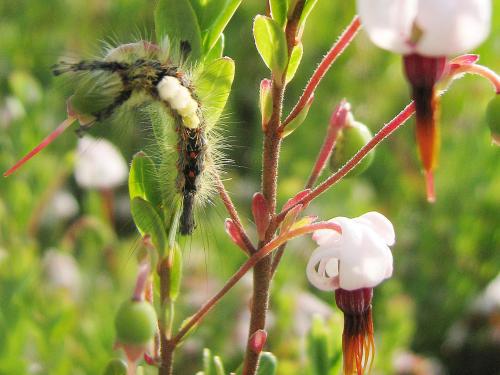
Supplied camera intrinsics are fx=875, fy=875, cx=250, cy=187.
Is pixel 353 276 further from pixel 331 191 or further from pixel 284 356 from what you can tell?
pixel 331 191

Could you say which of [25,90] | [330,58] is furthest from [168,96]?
[25,90]

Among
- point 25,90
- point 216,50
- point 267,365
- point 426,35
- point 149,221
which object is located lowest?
point 267,365

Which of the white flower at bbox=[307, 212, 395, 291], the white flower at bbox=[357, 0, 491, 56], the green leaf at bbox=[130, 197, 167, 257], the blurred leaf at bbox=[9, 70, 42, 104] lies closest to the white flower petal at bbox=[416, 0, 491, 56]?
the white flower at bbox=[357, 0, 491, 56]

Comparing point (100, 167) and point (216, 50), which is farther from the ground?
point (100, 167)

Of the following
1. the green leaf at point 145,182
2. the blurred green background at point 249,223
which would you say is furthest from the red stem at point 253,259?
the blurred green background at point 249,223

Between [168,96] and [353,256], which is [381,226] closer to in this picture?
[353,256]

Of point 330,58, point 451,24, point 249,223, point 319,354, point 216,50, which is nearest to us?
point 451,24

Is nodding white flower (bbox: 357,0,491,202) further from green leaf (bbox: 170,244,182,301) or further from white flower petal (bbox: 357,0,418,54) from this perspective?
green leaf (bbox: 170,244,182,301)
